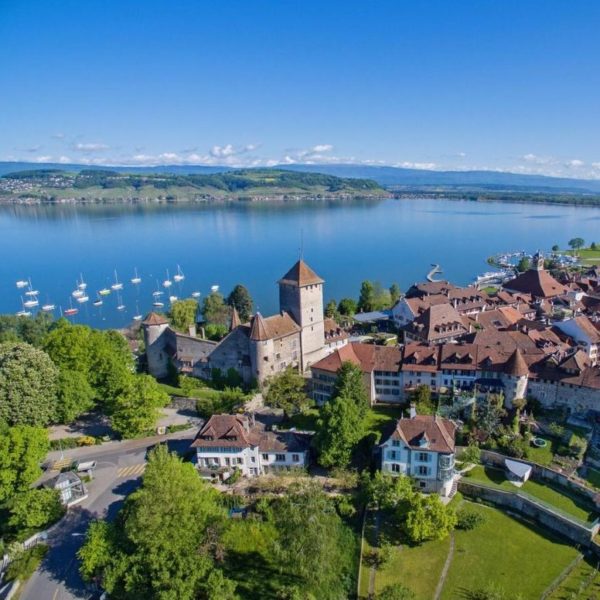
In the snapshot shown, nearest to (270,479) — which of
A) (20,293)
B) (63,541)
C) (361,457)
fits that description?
(361,457)

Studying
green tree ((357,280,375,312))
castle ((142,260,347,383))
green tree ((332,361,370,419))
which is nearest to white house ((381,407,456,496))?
green tree ((332,361,370,419))

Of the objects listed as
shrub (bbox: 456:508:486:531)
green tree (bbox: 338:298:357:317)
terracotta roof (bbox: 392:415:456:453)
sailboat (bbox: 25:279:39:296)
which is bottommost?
sailboat (bbox: 25:279:39:296)

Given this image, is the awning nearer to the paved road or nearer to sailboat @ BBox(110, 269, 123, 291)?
the paved road

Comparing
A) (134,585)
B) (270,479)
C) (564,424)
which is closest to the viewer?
(134,585)

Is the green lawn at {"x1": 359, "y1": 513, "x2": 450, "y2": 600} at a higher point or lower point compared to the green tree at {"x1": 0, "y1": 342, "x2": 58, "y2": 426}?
lower

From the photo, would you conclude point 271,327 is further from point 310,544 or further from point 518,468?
point 310,544

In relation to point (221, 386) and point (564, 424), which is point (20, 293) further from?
point (564, 424)

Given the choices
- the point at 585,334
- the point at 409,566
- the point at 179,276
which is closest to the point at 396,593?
the point at 409,566
